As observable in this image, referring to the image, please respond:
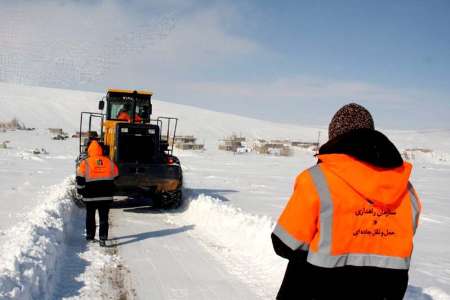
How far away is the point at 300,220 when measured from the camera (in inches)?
87.1

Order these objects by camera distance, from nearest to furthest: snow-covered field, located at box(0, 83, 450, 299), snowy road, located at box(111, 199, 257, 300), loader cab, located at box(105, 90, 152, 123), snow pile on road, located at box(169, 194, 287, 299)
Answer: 1. snow-covered field, located at box(0, 83, 450, 299)
2. snowy road, located at box(111, 199, 257, 300)
3. snow pile on road, located at box(169, 194, 287, 299)
4. loader cab, located at box(105, 90, 152, 123)

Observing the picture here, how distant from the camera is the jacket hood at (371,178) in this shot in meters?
2.20

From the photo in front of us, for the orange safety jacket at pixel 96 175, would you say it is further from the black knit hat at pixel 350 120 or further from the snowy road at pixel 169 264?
the black knit hat at pixel 350 120

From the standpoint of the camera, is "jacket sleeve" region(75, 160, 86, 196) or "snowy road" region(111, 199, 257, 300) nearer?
"snowy road" region(111, 199, 257, 300)

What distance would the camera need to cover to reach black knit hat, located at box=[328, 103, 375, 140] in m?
2.39

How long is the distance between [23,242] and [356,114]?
472cm

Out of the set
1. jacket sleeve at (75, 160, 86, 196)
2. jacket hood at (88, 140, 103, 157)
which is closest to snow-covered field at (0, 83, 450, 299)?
jacket sleeve at (75, 160, 86, 196)

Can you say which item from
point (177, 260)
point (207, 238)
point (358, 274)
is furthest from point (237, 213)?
point (358, 274)

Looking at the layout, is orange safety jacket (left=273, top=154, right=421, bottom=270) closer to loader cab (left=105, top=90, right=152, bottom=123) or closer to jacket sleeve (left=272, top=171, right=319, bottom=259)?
jacket sleeve (left=272, top=171, right=319, bottom=259)

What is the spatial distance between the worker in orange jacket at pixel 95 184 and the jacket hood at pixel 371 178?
5613 millimetres

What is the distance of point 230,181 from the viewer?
18.3m

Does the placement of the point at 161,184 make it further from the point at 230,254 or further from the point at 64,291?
the point at 64,291

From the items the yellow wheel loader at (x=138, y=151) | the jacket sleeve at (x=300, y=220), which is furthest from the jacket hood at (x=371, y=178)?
the yellow wheel loader at (x=138, y=151)

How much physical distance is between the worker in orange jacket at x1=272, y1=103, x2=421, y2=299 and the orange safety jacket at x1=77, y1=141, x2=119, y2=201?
547cm
